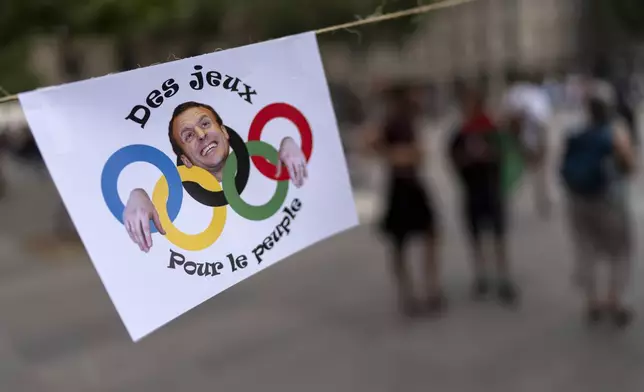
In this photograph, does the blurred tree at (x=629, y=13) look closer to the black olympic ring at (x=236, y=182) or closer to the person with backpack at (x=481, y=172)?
the person with backpack at (x=481, y=172)

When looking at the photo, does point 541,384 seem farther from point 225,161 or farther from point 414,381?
point 225,161

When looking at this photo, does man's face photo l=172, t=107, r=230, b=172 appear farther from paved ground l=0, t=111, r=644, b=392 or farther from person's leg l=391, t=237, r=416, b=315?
person's leg l=391, t=237, r=416, b=315

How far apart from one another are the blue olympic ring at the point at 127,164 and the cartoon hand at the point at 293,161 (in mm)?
407

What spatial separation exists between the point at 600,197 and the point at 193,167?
11.5 feet

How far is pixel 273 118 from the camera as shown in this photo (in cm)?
218

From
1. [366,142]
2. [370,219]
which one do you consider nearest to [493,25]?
[370,219]

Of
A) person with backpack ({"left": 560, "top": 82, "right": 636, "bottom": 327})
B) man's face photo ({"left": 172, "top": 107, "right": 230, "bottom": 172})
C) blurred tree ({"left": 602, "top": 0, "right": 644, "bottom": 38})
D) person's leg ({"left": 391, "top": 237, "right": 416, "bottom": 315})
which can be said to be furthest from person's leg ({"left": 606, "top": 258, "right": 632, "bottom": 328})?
blurred tree ({"left": 602, "top": 0, "right": 644, "bottom": 38})

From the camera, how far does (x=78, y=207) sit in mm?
1731

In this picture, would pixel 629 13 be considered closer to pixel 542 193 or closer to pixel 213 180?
pixel 542 193

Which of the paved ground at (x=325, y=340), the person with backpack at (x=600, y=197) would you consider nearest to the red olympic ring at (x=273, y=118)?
the paved ground at (x=325, y=340)

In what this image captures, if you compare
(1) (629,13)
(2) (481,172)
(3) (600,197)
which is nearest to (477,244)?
A: (2) (481,172)

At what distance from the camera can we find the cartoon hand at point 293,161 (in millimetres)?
2232

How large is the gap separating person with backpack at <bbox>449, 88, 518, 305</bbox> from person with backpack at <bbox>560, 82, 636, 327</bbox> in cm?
57

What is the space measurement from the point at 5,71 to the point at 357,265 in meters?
4.91
